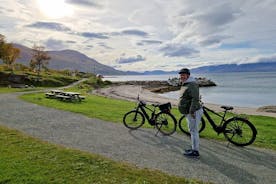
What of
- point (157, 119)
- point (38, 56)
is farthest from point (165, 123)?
point (38, 56)

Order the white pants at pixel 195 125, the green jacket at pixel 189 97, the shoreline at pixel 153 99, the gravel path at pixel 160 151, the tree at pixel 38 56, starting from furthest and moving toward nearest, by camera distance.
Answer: the tree at pixel 38 56 < the shoreline at pixel 153 99 < the white pants at pixel 195 125 < the green jacket at pixel 189 97 < the gravel path at pixel 160 151

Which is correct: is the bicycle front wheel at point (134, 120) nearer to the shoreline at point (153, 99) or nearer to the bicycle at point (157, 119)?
the bicycle at point (157, 119)

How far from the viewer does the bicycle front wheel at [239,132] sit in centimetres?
859

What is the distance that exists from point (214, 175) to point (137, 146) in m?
2.97

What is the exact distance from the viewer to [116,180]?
215 inches

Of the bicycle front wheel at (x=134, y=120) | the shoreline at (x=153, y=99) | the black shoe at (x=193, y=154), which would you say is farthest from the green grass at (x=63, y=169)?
the shoreline at (x=153, y=99)

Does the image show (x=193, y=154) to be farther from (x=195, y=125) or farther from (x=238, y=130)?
(x=238, y=130)

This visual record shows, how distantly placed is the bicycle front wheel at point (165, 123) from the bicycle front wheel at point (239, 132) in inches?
83.5

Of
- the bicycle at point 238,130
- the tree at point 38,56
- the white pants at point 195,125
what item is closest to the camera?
the white pants at point 195,125

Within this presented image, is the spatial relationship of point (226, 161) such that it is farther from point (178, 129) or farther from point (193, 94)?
point (178, 129)

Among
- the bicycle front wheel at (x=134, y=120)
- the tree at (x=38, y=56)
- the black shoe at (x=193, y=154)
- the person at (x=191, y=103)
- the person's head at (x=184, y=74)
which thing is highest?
the tree at (x=38, y=56)

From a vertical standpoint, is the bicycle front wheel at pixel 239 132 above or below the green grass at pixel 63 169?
above

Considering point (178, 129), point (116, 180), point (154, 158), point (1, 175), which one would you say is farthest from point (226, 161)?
point (1, 175)

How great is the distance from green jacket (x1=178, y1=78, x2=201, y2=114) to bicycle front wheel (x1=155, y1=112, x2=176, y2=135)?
8.30 feet
